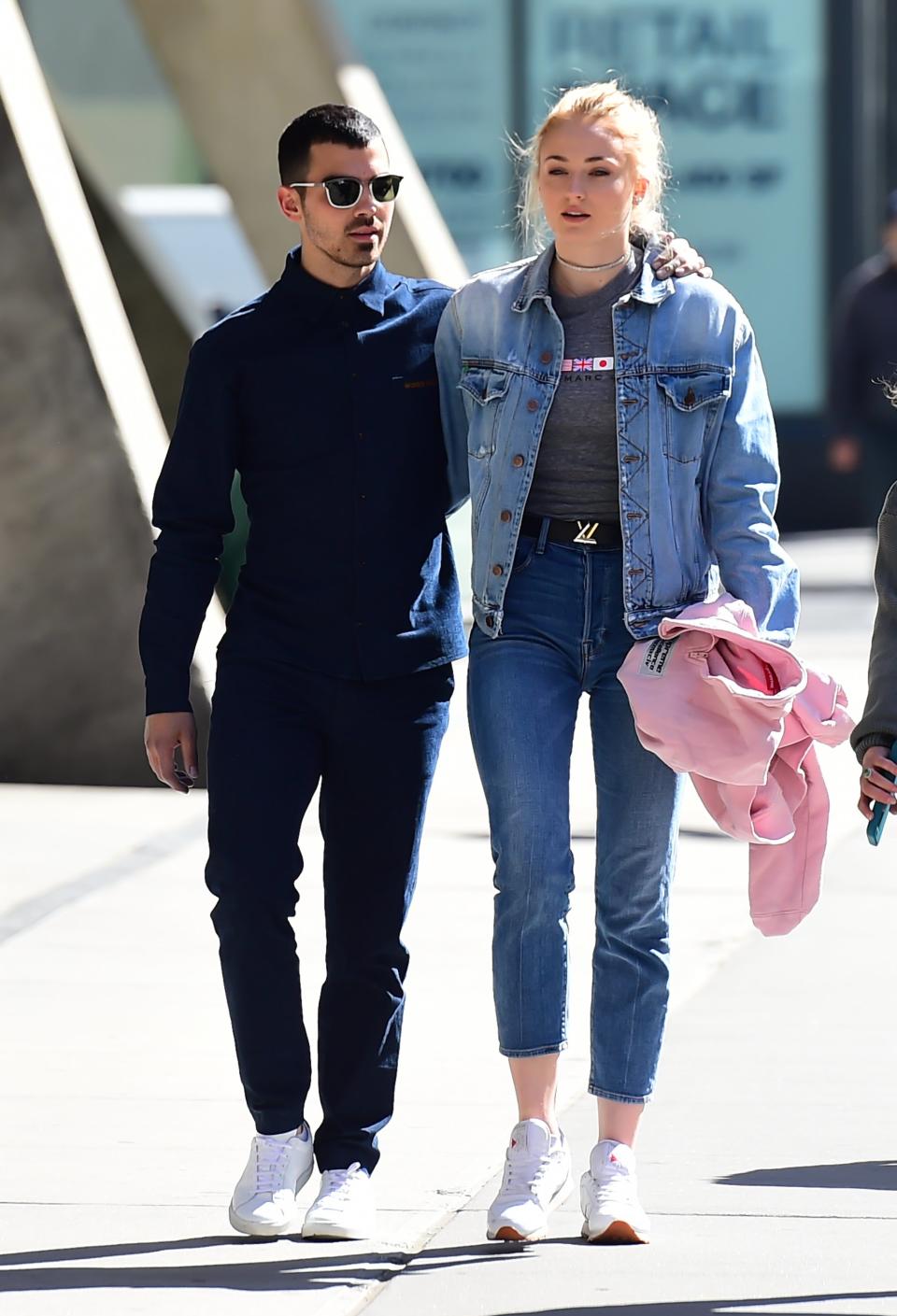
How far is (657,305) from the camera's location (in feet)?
14.1

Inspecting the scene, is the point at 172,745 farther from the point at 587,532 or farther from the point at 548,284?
the point at 548,284

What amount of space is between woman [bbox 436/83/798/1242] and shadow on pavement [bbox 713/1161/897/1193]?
0.42 meters

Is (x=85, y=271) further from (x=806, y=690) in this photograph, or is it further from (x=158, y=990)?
(x=806, y=690)

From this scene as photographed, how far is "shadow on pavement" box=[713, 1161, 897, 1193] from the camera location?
4.66m

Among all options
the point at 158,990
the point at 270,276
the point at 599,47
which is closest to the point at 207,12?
the point at 270,276

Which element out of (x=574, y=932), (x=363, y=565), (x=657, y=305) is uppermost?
(x=657, y=305)

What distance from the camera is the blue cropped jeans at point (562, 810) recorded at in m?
4.28

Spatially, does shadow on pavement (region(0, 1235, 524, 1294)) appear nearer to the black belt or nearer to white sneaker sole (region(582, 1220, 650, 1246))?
white sneaker sole (region(582, 1220, 650, 1246))

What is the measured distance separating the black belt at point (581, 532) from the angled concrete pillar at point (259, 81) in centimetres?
836

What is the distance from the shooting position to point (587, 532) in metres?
4.30

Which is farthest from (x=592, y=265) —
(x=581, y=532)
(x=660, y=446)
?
(x=581, y=532)

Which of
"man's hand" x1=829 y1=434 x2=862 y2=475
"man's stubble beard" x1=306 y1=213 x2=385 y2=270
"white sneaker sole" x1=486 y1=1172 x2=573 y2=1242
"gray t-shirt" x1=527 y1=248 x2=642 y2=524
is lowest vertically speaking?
"man's hand" x1=829 y1=434 x2=862 y2=475

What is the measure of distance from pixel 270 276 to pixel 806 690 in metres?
8.76

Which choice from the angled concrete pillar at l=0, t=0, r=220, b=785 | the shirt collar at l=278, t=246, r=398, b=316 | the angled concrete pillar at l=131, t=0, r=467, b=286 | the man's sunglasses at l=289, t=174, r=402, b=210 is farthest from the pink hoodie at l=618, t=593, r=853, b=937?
the angled concrete pillar at l=131, t=0, r=467, b=286
